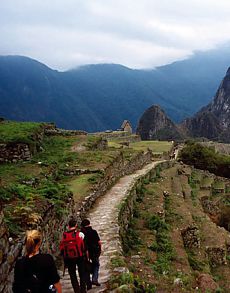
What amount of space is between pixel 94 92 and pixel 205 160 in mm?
80937

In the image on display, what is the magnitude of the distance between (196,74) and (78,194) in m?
184

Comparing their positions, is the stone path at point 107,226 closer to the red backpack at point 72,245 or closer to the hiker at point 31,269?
the red backpack at point 72,245

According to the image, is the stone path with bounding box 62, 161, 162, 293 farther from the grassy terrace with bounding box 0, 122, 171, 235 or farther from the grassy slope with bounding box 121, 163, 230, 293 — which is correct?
the grassy terrace with bounding box 0, 122, 171, 235

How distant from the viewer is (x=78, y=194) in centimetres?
1412

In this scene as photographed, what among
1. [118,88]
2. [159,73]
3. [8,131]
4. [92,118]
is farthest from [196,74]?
[8,131]

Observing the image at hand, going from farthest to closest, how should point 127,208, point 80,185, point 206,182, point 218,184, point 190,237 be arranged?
point 218,184 < point 206,182 < point 80,185 < point 190,237 < point 127,208

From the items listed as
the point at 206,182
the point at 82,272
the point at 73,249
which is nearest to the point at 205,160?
the point at 206,182

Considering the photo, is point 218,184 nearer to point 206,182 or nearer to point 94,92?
point 206,182

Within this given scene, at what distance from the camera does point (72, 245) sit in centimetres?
670

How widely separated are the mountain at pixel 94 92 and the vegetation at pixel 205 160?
37.9m

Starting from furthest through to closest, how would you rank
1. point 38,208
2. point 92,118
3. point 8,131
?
point 92,118
point 8,131
point 38,208

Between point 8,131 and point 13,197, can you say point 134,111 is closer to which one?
point 8,131

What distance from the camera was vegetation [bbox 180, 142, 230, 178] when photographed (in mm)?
44844

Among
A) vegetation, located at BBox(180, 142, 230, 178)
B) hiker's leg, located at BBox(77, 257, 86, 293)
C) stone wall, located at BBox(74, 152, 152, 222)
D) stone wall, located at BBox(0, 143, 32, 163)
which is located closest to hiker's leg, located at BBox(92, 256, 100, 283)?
hiker's leg, located at BBox(77, 257, 86, 293)
